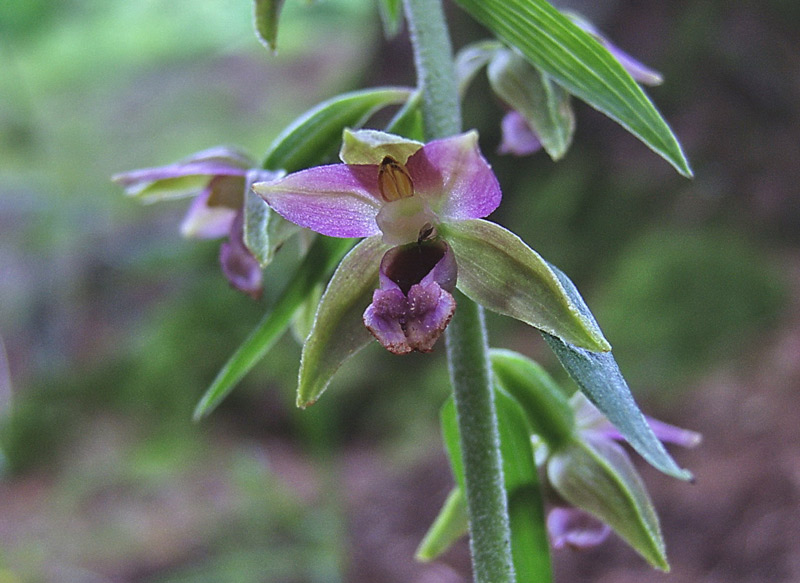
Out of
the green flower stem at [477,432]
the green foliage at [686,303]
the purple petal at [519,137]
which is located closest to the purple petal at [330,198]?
the green flower stem at [477,432]

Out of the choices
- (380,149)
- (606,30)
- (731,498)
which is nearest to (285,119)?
(606,30)

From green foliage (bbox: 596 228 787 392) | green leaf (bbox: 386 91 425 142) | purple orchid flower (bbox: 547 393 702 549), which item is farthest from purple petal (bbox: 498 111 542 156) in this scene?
green foliage (bbox: 596 228 787 392)

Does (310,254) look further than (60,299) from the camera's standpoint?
No

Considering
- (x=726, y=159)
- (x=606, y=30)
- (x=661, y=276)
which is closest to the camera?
(x=661, y=276)

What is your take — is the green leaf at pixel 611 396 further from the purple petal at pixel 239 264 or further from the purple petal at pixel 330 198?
the purple petal at pixel 239 264

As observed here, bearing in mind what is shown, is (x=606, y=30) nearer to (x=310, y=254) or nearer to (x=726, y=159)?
(x=726, y=159)
